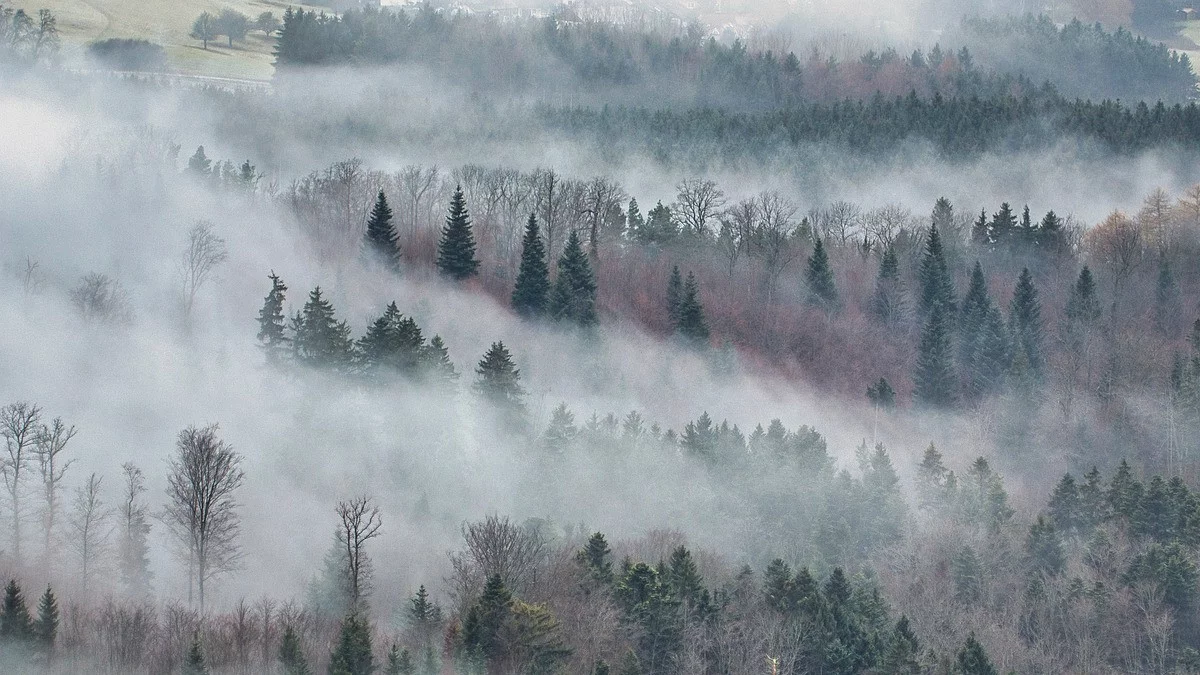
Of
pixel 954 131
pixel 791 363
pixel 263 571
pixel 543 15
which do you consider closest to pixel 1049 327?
pixel 791 363

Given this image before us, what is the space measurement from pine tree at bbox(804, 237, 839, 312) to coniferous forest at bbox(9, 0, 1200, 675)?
46 centimetres

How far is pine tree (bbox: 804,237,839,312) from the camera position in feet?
365

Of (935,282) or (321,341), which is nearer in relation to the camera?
(321,341)

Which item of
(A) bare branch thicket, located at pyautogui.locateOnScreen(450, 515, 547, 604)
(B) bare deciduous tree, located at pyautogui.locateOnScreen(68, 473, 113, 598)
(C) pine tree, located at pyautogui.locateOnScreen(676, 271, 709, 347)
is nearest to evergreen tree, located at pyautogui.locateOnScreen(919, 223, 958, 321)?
(C) pine tree, located at pyautogui.locateOnScreen(676, 271, 709, 347)

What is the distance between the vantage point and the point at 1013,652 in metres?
74.4

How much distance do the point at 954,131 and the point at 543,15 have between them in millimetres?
64803

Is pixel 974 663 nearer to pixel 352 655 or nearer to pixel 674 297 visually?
pixel 352 655

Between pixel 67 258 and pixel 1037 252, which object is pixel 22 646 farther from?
pixel 1037 252

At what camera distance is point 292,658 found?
6344 centimetres

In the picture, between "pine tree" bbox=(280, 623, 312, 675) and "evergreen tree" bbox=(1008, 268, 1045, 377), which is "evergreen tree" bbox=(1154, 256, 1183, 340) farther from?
"pine tree" bbox=(280, 623, 312, 675)

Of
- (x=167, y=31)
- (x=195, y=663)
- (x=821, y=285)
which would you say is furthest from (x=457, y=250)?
(x=167, y=31)

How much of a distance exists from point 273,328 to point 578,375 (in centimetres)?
1826

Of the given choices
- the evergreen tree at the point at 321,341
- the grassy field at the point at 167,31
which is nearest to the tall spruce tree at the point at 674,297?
the evergreen tree at the point at 321,341

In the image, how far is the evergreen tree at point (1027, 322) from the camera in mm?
106500
